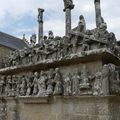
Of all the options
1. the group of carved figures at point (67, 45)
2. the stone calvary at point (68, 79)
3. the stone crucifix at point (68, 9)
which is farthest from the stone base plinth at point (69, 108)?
the stone crucifix at point (68, 9)

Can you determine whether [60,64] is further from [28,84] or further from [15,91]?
[15,91]

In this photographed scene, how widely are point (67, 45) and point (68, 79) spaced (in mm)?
1026

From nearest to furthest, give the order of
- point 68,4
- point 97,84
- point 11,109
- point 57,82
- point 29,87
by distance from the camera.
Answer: point 97,84
point 57,82
point 29,87
point 11,109
point 68,4

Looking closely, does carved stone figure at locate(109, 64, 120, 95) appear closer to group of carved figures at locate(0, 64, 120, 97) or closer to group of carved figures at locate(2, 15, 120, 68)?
group of carved figures at locate(0, 64, 120, 97)

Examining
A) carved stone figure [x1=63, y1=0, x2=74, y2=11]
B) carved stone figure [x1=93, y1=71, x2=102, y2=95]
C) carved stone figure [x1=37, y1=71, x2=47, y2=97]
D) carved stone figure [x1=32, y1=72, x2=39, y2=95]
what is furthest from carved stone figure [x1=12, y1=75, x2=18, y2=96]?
carved stone figure [x1=63, y1=0, x2=74, y2=11]

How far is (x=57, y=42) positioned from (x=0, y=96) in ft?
11.4

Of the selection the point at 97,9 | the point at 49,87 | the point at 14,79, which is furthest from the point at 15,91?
the point at 97,9

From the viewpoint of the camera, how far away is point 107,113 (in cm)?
635

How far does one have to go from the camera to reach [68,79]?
7.37 metres

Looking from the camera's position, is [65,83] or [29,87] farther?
[29,87]

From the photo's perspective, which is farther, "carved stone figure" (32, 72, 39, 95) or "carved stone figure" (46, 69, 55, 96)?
"carved stone figure" (32, 72, 39, 95)

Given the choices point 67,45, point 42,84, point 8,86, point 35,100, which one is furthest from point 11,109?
point 67,45

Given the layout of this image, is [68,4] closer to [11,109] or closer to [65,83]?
[11,109]

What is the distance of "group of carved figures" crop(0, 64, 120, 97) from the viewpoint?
6457mm
